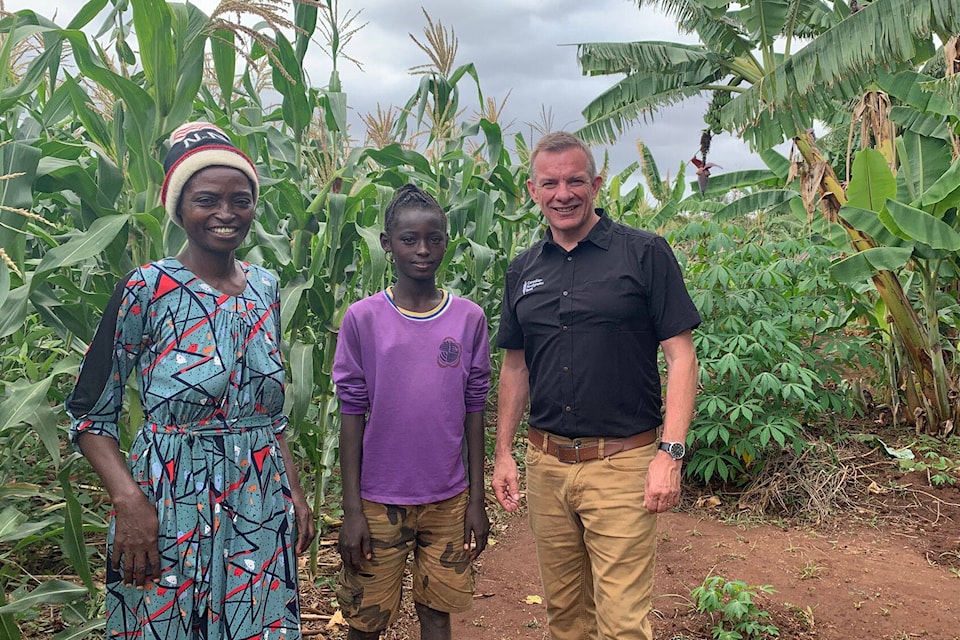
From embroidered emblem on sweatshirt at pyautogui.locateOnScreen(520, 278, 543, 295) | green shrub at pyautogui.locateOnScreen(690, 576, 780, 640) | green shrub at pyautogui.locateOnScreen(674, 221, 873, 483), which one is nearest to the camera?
embroidered emblem on sweatshirt at pyautogui.locateOnScreen(520, 278, 543, 295)

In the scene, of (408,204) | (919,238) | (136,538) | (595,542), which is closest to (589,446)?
(595,542)

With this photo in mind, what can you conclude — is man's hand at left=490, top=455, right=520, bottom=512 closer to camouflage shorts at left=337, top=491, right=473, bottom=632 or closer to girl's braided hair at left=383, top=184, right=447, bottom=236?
camouflage shorts at left=337, top=491, right=473, bottom=632

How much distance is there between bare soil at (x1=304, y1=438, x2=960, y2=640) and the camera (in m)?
3.29

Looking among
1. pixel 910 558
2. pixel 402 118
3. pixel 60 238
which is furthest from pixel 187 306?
pixel 910 558

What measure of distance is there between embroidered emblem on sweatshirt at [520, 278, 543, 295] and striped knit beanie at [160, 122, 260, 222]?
0.98m

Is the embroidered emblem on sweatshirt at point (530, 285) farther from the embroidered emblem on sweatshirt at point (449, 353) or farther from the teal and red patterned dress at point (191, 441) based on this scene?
the teal and red patterned dress at point (191, 441)

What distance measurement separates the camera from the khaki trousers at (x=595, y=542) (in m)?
2.20

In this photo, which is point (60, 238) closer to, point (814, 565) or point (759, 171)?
point (814, 565)

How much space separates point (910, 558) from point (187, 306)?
4286mm

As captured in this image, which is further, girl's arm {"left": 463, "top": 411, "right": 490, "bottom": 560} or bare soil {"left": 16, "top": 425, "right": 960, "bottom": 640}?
bare soil {"left": 16, "top": 425, "right": 960, "bottom": 640}

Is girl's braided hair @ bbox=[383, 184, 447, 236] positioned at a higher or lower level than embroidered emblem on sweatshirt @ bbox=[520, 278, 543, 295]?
higher

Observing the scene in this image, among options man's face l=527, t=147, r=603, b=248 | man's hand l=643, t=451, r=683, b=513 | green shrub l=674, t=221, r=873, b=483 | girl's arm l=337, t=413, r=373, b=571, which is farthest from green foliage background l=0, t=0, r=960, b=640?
man's hand l=643, t=451, r=683, b=513

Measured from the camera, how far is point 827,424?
5.63 metres

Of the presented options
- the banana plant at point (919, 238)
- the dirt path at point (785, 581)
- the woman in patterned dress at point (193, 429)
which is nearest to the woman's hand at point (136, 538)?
the woman in patterned dress at point (193, 429)
